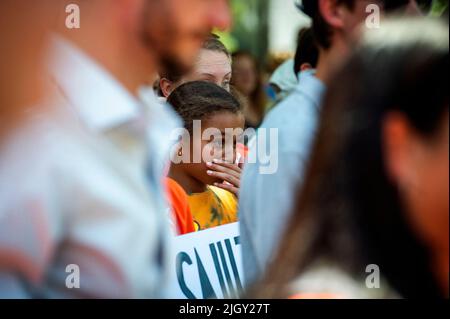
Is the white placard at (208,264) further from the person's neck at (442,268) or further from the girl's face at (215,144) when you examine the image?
the person's neck at (442,268)

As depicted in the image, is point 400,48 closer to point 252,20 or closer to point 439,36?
point 439,36

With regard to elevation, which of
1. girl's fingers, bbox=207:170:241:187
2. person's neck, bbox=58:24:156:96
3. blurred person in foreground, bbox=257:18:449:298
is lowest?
blurred person in foreground, bbox=257:18:449:298

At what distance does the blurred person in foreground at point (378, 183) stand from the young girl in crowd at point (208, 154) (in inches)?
70.5

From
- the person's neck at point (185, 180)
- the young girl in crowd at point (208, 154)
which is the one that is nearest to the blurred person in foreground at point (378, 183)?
the young girl in crowd at point (208, 154)

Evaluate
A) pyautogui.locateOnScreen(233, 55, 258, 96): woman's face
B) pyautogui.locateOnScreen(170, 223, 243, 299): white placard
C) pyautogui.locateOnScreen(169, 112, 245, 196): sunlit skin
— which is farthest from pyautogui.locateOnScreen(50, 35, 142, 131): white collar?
pyautogui.locateOnScreen(233, 55, 258, 96): woman's face

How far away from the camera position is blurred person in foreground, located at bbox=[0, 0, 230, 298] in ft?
5.53

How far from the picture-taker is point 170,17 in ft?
5.91

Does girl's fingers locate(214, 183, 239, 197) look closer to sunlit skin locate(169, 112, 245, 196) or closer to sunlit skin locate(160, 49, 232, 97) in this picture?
sunlit skin locate(169, 112, 245, 196)

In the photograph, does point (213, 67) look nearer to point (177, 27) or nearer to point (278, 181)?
point (278, 181)

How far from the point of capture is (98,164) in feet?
5.67

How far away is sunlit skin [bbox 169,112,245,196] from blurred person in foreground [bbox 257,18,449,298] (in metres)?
1.91

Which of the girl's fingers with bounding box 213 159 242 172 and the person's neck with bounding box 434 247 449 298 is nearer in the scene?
the person's neck with bounding box 434 247 449 298

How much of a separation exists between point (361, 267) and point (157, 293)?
492mm

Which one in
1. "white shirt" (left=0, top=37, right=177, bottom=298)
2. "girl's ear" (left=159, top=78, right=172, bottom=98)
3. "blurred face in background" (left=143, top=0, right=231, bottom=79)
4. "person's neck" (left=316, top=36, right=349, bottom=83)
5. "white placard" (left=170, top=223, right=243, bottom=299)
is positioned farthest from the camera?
"girl's ear" (left=159, top=78, right=172, bottom=98)
